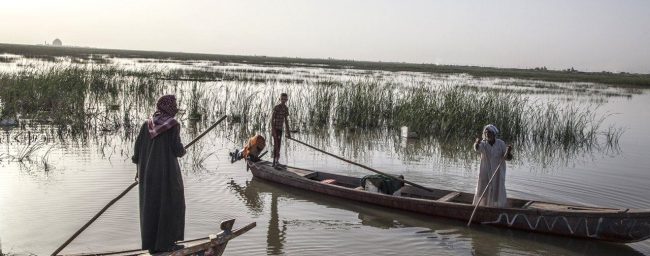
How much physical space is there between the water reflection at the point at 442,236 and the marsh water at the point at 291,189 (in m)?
0.01

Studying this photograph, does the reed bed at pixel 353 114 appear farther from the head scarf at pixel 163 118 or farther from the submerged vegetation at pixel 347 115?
the head scarf at pixel 163 118

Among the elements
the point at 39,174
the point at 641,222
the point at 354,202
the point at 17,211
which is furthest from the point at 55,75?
the point at 641,222

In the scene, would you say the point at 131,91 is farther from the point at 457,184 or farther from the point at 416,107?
the point at 457,184

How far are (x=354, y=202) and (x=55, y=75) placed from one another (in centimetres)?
1074

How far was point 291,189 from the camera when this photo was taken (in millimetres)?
9406

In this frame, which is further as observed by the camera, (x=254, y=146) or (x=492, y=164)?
(x=254, y=146)

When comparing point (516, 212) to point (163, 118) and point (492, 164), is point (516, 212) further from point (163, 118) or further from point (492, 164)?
point (163, 118)

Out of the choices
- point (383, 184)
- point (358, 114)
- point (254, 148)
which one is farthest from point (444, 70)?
point (383, 184)

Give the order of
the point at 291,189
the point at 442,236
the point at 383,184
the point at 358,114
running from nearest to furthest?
the point at 442,236 < the point at 383,184 < the point at 291,189 < the point at 358,114

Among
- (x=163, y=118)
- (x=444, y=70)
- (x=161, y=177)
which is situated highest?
(x=444, y=70)

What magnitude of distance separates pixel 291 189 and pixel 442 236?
9.32ft

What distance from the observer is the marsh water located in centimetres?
696

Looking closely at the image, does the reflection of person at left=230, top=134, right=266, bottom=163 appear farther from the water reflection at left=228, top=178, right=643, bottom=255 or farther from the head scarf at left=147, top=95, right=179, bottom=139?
the head scarf at left=147, top=95, right=179, bottom=139

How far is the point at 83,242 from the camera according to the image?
6477 millimetres
